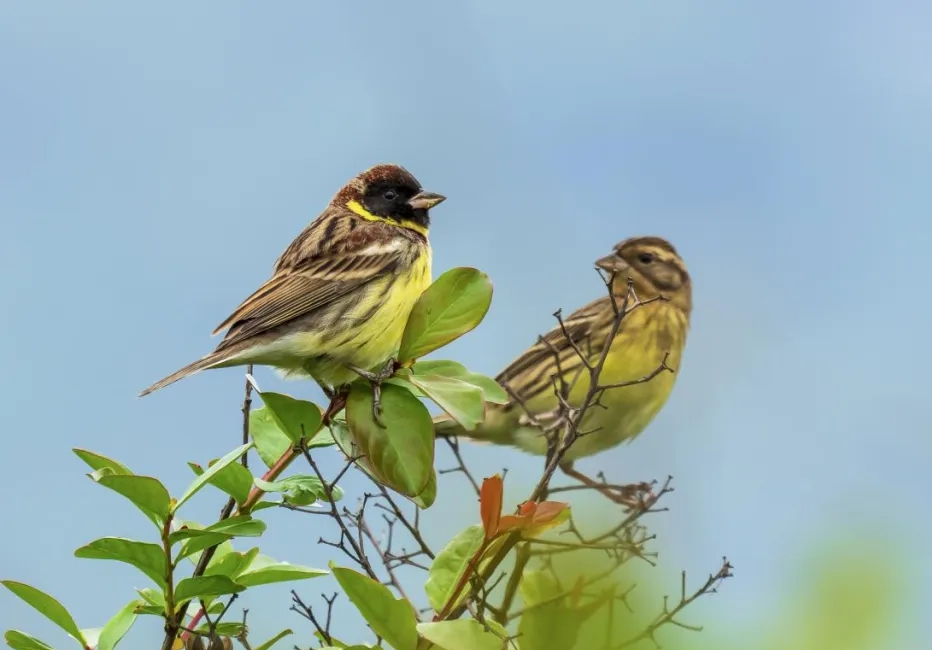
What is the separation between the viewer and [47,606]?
5.37ft

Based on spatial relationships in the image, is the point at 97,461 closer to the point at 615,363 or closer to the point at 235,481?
the point at 235,481

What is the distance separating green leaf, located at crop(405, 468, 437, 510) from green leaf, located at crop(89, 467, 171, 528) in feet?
1.13

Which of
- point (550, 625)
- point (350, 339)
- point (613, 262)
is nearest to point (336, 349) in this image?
point (350, 339)

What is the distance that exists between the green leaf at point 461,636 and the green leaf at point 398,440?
280mm

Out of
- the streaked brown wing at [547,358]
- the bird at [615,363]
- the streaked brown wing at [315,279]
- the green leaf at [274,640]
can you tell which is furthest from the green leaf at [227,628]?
the streaked brown wing at [547,358]

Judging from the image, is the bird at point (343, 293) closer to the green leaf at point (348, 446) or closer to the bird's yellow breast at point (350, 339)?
the bird's yellow breast at point (350, 339)

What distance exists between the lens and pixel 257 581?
5.43ft

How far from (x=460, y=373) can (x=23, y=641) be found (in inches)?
29.9

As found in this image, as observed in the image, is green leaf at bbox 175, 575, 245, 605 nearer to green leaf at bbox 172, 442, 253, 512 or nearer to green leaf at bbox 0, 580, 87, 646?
green leaf at bbox 172, 442, 253, 512

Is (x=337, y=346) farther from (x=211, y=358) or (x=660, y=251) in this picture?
(x=660, y=251)

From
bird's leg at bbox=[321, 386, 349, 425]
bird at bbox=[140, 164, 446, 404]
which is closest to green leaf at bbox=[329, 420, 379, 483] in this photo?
bird's leg at bbox=[321, 386, 349, 425]

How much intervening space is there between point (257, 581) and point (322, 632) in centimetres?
24

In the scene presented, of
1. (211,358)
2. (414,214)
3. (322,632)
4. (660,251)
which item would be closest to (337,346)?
(211,358)

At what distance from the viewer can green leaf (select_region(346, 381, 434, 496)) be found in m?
1.63
